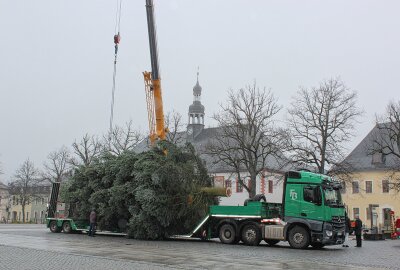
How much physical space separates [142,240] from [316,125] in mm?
20798

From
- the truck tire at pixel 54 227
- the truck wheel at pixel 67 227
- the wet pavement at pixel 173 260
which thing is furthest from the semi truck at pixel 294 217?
the truck tire at pixel 54 227

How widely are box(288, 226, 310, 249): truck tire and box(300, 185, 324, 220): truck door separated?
2.07 ft

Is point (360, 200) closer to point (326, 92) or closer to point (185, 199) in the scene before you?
point (326, 92)

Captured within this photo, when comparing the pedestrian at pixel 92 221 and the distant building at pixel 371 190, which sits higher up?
the distant building at pixel 371 190

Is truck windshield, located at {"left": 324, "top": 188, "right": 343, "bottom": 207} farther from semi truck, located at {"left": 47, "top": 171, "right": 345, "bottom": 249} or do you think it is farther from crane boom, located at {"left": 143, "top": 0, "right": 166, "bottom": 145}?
crane boom, located at {"left": 143, "top": 0, "right": 166, "bottom": 145}

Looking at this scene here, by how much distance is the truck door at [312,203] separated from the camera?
819 inches

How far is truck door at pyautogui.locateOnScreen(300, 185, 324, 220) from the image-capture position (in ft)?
68.2

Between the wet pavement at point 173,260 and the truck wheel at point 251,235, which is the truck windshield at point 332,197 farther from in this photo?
the wet pavement at point 173,260

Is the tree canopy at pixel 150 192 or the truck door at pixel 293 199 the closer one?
the truck door at pixel 293 199

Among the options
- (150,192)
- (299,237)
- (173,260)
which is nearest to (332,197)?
(299,237)

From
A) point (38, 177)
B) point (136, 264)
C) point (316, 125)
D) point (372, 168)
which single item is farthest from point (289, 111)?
point (38, 177)

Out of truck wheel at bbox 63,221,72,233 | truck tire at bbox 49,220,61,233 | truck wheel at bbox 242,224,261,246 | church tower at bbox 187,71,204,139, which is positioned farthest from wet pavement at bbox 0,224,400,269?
church tower at bbox 187,71,204,139

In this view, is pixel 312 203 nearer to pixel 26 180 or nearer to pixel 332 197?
pixel 332 197

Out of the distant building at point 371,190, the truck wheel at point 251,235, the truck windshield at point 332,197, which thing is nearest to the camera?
the truck windshield at point 332,197
